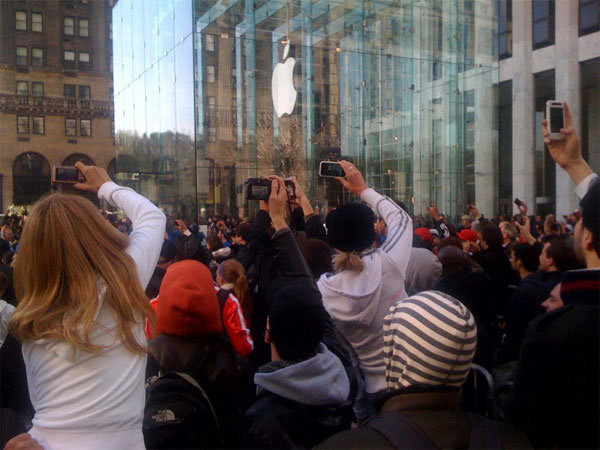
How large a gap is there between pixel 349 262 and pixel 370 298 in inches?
9.6

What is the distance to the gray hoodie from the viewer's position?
2453 mm

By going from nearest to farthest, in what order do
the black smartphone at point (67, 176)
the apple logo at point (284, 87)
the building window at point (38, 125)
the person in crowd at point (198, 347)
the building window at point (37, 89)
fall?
the person in crowd at point (198, 347), the black smartphone at point (67, 176), the apple logo at point (284, 87), the building window at point (38, 125), the building window at point (37, 89)

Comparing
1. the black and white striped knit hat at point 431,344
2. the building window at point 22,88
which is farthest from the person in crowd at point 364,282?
the building window at point 22,88

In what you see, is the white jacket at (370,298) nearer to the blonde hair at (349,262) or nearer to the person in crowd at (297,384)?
the blonde hair at (349,262)

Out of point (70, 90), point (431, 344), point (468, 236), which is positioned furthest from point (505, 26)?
point (70, 90)

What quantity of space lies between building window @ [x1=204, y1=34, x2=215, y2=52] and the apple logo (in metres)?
2.76

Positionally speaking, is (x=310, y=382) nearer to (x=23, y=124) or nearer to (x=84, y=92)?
(x=23, y=124)

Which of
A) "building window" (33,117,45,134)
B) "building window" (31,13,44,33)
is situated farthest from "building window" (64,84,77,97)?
"building window" (31,13,44,33)

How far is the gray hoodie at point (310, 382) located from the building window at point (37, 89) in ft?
176

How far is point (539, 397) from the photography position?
5.73 ft

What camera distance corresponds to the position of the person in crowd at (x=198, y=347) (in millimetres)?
2840

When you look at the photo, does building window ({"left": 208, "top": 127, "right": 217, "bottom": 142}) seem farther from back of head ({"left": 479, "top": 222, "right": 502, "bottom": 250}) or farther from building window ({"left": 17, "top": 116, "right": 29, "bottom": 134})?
building window ({"left": 17, "top": 116, "right": 29, "bottom": 134})

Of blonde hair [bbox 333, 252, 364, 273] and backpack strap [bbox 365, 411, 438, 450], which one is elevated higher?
blonde hair [bbox 333, 252, 364, 273]

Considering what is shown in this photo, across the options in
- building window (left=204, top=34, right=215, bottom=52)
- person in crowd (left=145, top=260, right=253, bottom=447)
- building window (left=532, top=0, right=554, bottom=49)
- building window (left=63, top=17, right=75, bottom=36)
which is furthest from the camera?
building window (left=63, top=17, right=75, bottom=36)
